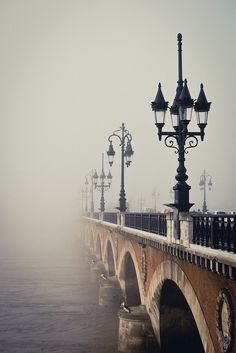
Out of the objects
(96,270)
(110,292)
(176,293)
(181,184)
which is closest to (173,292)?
(176,293)

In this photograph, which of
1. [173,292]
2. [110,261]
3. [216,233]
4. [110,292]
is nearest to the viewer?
[216,233]

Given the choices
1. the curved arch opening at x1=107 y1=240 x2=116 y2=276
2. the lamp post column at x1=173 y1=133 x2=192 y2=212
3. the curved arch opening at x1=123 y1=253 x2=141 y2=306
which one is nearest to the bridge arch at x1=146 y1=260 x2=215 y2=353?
the lamp post column at x1=173 y1=133 x2=192 y2=212

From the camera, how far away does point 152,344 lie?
18.3 m

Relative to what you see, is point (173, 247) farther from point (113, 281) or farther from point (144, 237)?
point (113, 281)

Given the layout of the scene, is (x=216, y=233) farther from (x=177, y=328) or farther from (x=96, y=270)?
(x=96, y=270)

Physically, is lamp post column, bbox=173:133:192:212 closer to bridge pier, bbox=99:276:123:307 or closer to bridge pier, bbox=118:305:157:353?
bridge pier, bbox=118:305:157:353

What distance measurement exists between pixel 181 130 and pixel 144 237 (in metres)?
6.07

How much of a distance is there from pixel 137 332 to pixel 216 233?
10.8m

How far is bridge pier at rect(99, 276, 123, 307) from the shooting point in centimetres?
2955

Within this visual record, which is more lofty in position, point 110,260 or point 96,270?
point 110,260

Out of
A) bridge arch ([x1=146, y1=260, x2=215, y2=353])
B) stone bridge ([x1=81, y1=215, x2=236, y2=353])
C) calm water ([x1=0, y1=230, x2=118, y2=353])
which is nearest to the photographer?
stone bridge ([x1=81, y1=215, x2=236, y2=353])

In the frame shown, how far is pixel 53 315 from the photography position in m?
28.5

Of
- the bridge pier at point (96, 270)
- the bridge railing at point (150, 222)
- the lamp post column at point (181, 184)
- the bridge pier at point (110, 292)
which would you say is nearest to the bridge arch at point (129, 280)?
the bridge pier at point (110, 292)

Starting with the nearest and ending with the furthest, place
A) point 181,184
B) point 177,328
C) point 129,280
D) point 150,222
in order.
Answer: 1. point 181,184
2. point 150,222
3. point 177,328
4. point 129,280
